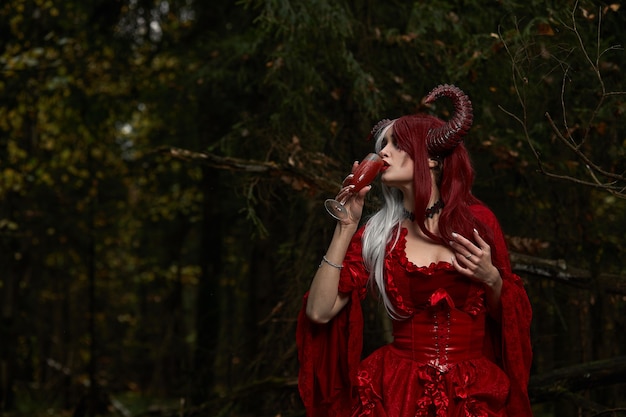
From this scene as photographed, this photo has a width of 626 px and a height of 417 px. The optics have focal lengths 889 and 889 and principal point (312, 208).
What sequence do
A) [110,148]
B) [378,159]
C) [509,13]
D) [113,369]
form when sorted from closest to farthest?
[378,159]
[509,13]
[110,148]
[113,369]

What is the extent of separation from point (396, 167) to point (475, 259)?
529 millimetres

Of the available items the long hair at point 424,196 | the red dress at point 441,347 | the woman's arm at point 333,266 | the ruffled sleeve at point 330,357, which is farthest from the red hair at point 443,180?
the ruffled sleeve at point 330,357

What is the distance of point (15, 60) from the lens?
912 cm

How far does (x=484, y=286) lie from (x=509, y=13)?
3.25 meters

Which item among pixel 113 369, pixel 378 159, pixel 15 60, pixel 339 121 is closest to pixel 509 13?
pixel 339 121

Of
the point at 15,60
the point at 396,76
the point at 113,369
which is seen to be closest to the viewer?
the point at 396,76

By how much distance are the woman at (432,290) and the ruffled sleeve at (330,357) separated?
0.02 metres

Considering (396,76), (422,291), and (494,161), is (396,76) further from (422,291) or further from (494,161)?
(422,291)

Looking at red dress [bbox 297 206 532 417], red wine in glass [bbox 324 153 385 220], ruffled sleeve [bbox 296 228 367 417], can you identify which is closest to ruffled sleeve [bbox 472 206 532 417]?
red dress [bbox 297 206 532 417]

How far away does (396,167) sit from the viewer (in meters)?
3.81

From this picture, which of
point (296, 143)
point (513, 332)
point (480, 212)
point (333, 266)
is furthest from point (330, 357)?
point (296, 143)

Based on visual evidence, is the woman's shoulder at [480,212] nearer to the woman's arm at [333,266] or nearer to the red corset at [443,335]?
the red corset at [443,335]

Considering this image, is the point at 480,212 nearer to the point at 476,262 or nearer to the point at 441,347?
the point at 476,262

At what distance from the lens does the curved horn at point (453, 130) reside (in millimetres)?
3701
